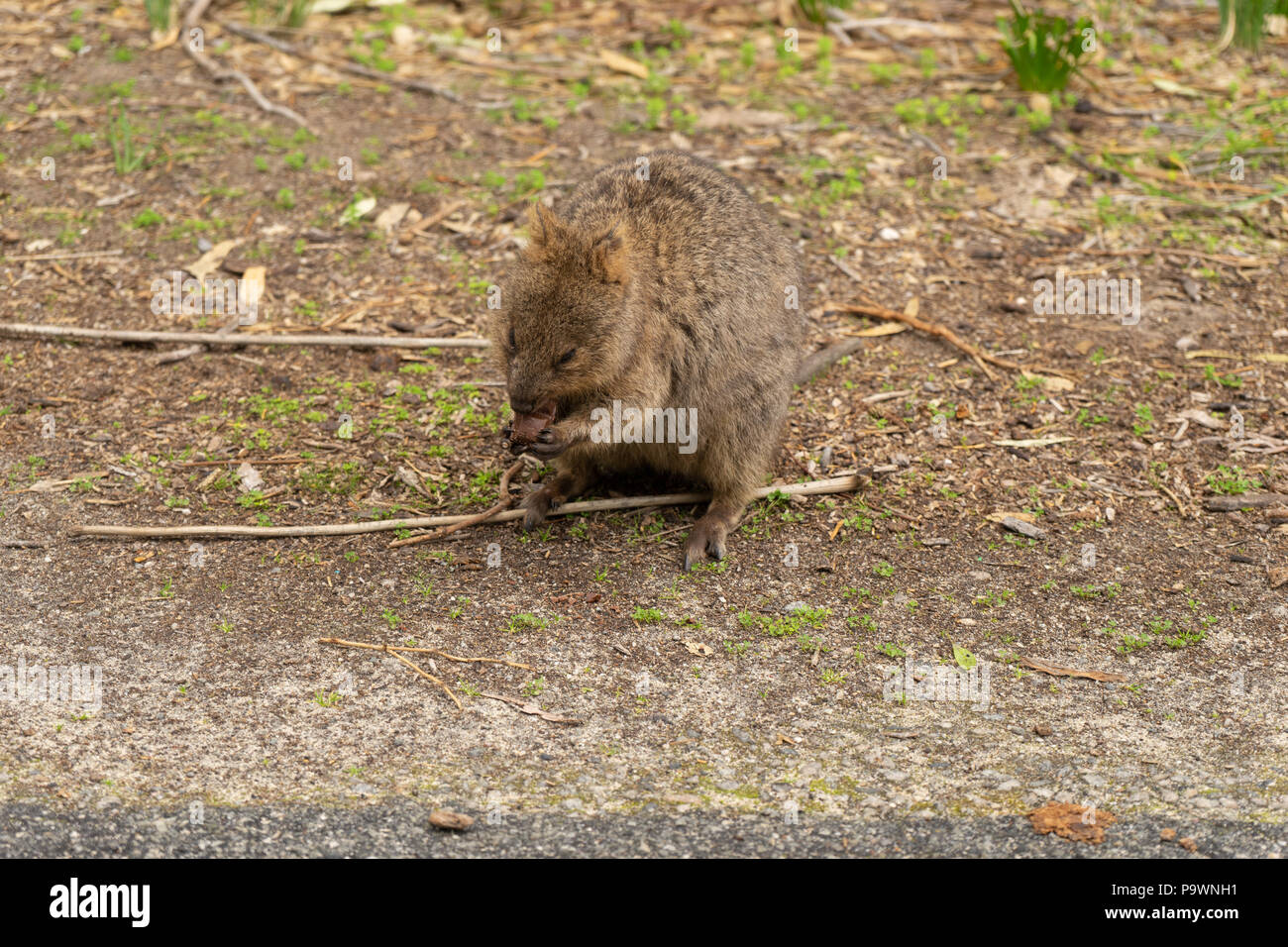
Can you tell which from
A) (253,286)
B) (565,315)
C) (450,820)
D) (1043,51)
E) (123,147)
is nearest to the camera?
(450,820)

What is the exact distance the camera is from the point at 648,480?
20.7 ft

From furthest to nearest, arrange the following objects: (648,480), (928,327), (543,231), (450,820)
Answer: (928,327) < (648,480) < (543,231) < (450,820)

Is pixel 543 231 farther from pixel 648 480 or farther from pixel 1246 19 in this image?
pixel 1246 19

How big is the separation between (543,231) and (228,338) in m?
2.47

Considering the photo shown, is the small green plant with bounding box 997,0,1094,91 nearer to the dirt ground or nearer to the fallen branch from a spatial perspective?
the dirt ground

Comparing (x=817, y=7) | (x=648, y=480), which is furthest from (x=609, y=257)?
(x=817, y=7)

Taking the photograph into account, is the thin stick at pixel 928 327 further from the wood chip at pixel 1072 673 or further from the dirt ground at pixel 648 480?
the wood chip at pixel 1072 673

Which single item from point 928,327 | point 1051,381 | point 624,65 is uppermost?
point 624,65

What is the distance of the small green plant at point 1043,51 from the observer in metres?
8.59

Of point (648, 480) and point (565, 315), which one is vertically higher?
point (565, 315)

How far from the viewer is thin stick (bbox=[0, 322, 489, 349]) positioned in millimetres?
6840

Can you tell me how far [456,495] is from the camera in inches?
236
